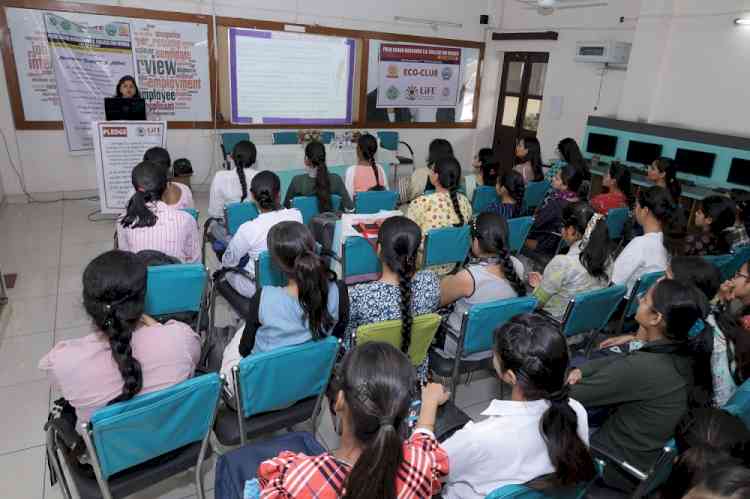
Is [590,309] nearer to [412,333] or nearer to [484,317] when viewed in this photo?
[484,317]

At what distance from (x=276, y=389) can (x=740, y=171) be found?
18.6 ft

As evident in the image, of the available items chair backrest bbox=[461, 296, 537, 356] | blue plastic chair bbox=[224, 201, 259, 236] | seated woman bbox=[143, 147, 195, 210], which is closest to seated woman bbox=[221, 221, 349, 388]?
chair backrest bbox=[461, 296, 537, 356]

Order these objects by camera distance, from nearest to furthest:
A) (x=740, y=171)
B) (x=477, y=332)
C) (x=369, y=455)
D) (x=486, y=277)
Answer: (x=369, y=455) < (x=477, y=332) < (x=486, y=277) < (x=740, y=171)

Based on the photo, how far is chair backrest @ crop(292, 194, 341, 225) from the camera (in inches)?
147

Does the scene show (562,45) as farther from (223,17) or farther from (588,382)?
→ (588,382)

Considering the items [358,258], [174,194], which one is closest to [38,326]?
[174,194]

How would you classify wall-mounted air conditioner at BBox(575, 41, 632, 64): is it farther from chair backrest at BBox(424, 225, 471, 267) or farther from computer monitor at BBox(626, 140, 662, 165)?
chair backrest at BBox(424, 225, 471, 267)

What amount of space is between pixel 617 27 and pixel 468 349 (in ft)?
19.7

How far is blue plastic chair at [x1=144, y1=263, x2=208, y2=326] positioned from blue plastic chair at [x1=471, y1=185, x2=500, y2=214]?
2828 mm

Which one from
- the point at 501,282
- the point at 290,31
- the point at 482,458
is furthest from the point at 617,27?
the point at 482,458

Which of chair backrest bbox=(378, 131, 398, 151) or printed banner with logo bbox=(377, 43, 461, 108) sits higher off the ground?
printed banner with logo bbox=(377, 43, 461, 108)

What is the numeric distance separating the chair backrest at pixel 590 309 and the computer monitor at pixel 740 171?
3.99 metres

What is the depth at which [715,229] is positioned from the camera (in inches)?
129

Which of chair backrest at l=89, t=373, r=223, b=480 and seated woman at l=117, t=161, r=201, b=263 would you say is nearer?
chair backrest at l=89, t=373, r=223, b=480
